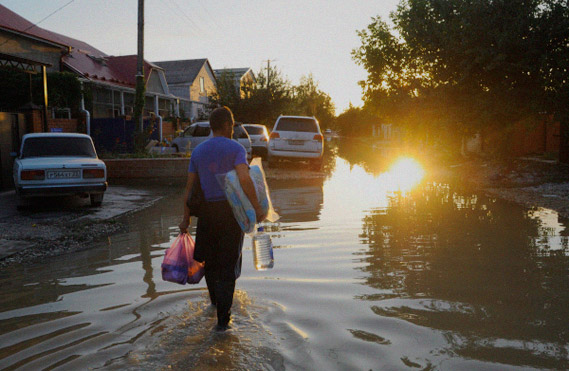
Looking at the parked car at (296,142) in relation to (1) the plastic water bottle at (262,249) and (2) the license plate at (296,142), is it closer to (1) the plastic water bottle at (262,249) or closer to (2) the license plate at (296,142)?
(2) the license plate at (296,142)

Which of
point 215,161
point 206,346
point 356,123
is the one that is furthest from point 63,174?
point 356,123

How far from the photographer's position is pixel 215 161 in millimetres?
4328

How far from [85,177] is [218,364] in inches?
319

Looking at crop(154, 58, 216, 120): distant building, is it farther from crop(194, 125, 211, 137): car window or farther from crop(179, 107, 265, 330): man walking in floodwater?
crop(179, 107, 265, 330): man walking in floodwater

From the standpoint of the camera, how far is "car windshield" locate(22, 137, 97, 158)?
11.5m

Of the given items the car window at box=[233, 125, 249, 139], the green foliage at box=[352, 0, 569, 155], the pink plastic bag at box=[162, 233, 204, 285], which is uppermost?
the green foliage at box=[352, 0, 569, 155]

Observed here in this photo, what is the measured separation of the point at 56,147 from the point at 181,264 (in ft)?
27.6

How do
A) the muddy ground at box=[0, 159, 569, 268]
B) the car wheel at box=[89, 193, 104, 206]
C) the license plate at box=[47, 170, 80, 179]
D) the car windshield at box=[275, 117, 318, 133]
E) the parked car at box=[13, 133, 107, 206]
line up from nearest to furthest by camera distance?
1. the muddy ground at box=[0, 159, 569, 268]
2. the parked car at box=[13, 133, 107, 206]
3. the license plate at box=[47, 170, 80, 179]
4. the car wheel at box=[89, 193, 104, 206]
5. the car windshield at box=[275, 117, 318, 133]

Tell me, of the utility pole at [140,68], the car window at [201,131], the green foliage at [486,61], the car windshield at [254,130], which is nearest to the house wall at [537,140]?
the green foliage at [486,61]

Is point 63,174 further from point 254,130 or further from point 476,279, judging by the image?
point 254,130

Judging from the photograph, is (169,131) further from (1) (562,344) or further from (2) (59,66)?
(1) (562,344)

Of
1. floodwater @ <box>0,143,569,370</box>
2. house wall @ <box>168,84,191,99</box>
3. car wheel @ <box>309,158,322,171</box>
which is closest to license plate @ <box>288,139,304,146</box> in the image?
car wheel @ <box>309,158,322,171</box>

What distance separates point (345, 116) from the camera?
10638 centimetres

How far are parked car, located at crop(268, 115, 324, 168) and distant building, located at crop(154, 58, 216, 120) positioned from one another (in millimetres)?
26450
